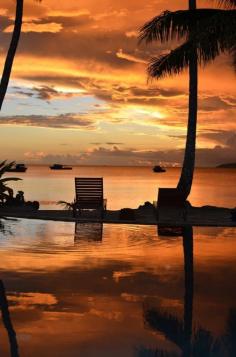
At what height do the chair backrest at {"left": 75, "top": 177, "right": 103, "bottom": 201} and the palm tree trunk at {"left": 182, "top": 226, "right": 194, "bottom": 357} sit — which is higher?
the chair backrest at {"left": 75, "top": 177, "right": 103, "bottom": 201}

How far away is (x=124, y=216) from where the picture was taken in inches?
741

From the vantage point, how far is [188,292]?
8.75 metres

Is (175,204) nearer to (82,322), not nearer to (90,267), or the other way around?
(90,267)

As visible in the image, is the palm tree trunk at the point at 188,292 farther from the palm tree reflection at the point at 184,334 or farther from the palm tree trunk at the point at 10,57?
the palm tree trunk at the point at 10,57

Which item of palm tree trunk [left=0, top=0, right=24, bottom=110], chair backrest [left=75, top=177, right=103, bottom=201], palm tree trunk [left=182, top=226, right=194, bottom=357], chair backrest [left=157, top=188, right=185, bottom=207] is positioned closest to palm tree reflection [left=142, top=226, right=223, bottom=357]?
palm tree trunk [left=182, top=226, right=194, bottom=357]

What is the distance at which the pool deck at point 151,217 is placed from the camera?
18.2m

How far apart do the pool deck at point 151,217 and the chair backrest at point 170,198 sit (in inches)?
17.8

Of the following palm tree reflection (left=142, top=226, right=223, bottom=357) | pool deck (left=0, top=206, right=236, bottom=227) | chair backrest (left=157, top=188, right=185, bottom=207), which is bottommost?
palm tree reflection (left=142, top=226, right=223, bottom=357)

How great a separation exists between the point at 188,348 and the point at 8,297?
3009 millimetres

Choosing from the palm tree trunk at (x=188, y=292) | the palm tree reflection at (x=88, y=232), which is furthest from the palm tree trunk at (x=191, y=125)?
the palm tree trunk at (x=188, y=292)

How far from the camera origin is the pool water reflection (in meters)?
A: 6.29

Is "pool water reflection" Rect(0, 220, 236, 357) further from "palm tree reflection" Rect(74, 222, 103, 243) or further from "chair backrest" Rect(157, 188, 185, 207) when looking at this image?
"chair backrest" Rect(157, 188, 185, 207)

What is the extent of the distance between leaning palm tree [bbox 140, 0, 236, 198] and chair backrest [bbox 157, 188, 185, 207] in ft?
0.74

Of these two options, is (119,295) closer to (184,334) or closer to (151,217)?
(184,334)
